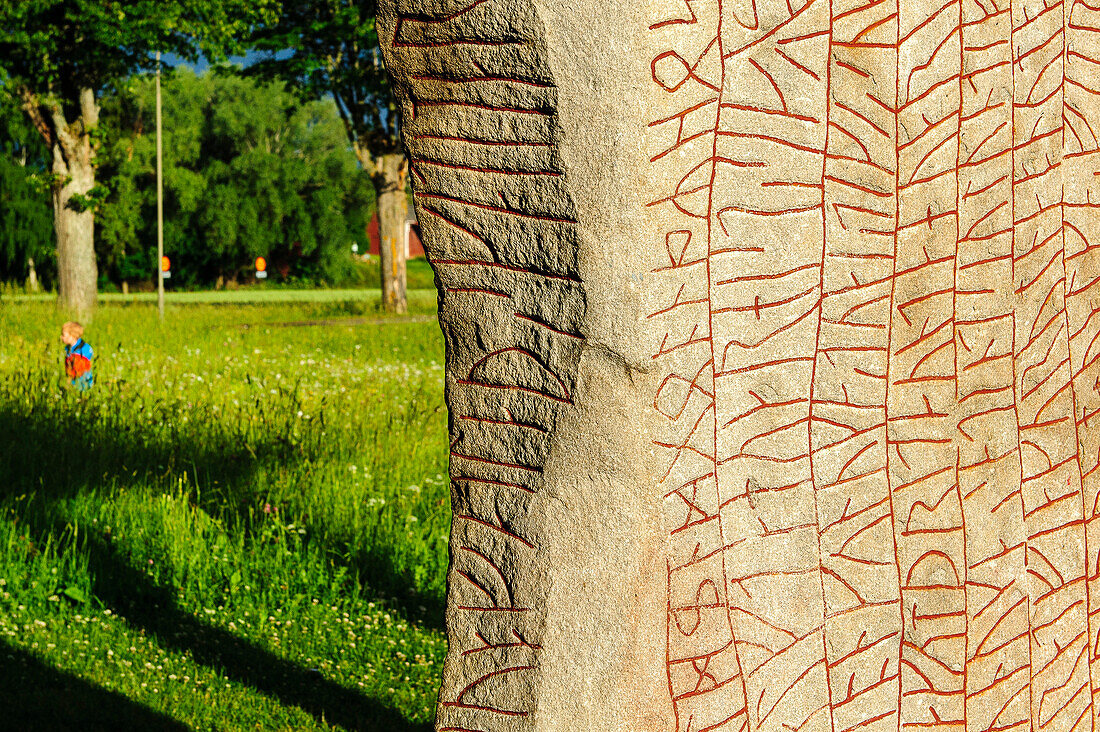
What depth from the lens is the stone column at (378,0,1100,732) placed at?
72.4 inches

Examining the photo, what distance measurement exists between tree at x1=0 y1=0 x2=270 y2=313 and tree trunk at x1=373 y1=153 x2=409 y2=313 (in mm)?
4038

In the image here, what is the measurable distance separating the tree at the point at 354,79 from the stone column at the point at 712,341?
18066 millimetres

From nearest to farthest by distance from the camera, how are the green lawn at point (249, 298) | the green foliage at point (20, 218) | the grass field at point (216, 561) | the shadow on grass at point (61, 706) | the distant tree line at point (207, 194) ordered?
the shadow on grass at point (61, 706) < the grass field at point (216, 561) < the green lawn at point (249, 298) < the green foliage at point (20, 218) < the distant tree line at point (207, 194)

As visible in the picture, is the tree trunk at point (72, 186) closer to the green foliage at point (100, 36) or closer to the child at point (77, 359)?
the green foliage at point (100, 36)

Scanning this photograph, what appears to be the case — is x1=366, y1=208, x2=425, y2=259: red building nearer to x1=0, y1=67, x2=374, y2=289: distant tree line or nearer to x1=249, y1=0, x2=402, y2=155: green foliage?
x1=0, y1=67, x2=374, y2=289: distant tree line

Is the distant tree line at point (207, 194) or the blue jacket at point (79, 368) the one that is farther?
the distant tree line at point (207, 194)

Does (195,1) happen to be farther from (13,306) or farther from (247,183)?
(247,183)

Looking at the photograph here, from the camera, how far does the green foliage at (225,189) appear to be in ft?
127

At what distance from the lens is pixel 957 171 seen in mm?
2166

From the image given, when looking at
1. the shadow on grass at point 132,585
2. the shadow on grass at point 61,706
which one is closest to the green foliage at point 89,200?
the shadow on grass at point 132,585

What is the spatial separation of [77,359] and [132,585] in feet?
11.8

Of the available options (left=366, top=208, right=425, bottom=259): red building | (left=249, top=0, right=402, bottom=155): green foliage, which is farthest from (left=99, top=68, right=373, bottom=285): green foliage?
(left=249, top=0, right=402, bottom=155): green foliage

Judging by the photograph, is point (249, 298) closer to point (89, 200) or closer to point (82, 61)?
point (89, 200)

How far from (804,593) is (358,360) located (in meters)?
10.6
